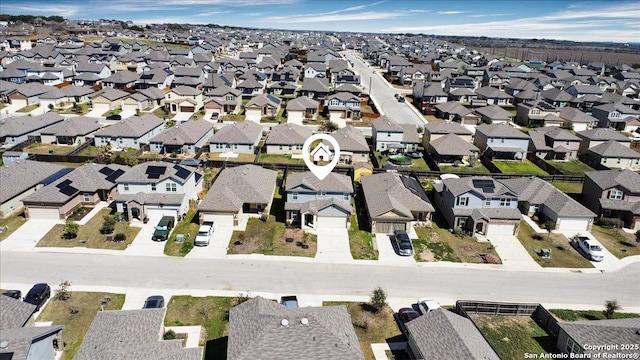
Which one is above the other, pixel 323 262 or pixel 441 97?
pixel 441 97

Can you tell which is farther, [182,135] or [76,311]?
[182,135]

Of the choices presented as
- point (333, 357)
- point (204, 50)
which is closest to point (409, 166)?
point (333, 357)

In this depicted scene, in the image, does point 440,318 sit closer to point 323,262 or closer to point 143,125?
point 323,262

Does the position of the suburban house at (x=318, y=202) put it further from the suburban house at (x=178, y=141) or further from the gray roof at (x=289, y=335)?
the suburban house at (x=178, y=141)

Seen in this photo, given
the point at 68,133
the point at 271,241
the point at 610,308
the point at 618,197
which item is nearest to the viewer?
the point at 610,308

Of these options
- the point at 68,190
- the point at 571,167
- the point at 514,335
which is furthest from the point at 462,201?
the point at 68,190

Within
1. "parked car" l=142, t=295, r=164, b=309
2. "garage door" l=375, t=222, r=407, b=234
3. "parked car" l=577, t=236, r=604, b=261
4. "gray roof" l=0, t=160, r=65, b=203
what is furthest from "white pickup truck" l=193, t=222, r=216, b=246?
"parked car" l=577, t=236, r=604, b=261

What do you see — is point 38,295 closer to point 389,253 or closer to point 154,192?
point 154,192
